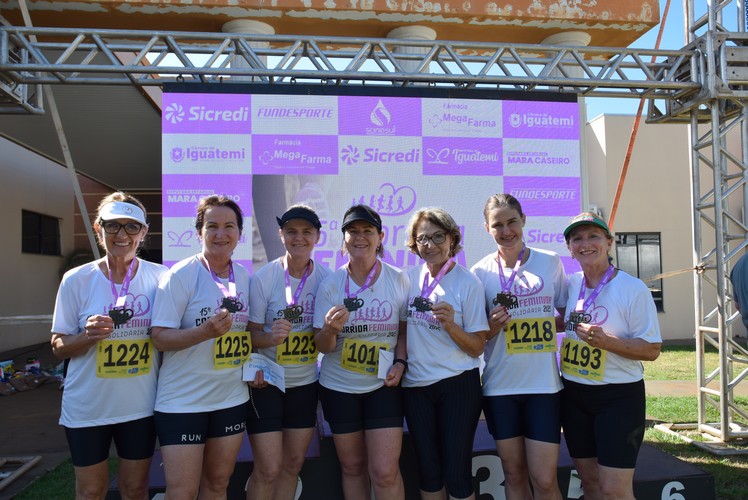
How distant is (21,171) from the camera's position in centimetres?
1222

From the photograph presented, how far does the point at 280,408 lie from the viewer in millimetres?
2596

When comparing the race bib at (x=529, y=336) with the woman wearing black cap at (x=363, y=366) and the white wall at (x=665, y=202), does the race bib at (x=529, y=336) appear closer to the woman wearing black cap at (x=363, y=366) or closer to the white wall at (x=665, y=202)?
the woman wearing black cap at (x=363, y=366)

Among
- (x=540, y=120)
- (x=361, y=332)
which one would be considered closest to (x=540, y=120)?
(x=540, y=120)

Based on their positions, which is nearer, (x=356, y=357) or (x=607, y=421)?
(x=607, y=421)

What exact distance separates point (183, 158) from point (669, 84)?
461cm

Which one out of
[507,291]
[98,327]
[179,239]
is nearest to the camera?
[98,327]

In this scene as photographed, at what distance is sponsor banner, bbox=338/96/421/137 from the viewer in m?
Answer: 4.87

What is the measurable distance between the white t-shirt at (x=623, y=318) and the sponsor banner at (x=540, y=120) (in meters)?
2.87

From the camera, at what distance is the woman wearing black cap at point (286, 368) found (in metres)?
2.55

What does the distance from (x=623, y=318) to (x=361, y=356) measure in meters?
1.26

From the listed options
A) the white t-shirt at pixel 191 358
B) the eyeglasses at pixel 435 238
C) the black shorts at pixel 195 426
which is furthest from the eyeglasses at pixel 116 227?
the eyeglasses at pixel 435 238

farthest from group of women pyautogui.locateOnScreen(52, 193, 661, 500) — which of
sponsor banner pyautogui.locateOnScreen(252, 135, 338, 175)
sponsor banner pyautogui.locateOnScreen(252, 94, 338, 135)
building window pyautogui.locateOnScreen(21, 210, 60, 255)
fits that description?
building window pyautogui.locateOnScreen(21, 210, 60, 255)

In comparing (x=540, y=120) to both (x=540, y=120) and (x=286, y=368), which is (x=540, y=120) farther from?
(x=286, y=368)

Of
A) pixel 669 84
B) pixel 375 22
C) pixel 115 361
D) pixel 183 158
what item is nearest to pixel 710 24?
pixel 669 84
